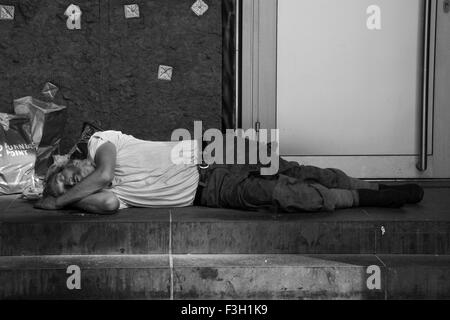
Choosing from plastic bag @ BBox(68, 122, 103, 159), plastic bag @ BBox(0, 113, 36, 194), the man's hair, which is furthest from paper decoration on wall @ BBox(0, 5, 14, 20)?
the man's hair

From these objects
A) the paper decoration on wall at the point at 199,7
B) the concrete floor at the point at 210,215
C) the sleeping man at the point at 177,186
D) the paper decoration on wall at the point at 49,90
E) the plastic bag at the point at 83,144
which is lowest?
the concrete floor at the point at 210,215

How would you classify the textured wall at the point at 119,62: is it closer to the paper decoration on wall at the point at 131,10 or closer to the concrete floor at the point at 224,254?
the paper decoration on wall at the point at 131,10

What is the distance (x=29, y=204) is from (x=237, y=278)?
185 centimetres

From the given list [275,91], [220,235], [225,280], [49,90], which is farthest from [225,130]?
[225,280]

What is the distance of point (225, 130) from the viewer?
7.46 m

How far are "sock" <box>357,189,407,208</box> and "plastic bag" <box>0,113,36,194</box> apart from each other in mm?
2616

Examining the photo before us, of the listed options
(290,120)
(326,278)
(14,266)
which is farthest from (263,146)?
(14,266)

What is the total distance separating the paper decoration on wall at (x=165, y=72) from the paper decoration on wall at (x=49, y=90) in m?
0.89

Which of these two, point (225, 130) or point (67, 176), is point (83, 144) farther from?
point (225, 130)

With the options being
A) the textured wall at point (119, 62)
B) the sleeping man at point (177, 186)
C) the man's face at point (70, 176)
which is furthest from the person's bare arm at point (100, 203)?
the textured wall at point (119, 62)

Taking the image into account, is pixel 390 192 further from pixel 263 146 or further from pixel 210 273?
pixel 210 273

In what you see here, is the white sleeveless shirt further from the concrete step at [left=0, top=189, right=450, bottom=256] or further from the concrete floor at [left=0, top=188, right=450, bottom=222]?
the concrete step at [left=0, top=189, right=450, bottom=256]

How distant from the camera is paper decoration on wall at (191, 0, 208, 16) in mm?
7352

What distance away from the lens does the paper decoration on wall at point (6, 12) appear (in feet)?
23.7
